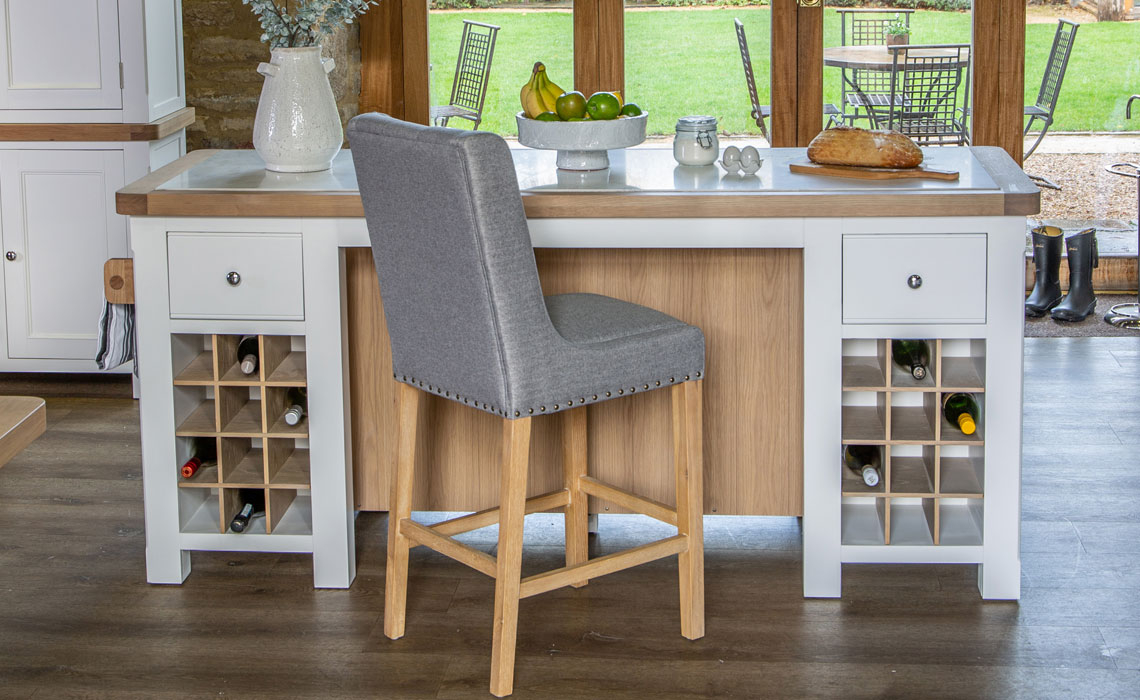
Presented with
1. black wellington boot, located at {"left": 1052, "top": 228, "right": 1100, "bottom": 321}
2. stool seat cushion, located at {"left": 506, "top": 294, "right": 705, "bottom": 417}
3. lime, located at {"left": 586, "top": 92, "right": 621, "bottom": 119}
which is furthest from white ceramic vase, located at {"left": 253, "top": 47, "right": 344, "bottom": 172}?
black wellington boot, located at {"left": 1052, "top": 228, "right": 1100, "bottom": 321}

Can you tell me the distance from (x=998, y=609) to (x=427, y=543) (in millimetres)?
1198

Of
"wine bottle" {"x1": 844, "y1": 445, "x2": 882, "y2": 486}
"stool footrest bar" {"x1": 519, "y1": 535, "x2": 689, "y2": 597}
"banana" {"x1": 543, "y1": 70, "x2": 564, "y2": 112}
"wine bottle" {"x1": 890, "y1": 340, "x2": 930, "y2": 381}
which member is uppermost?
"banana" {"x1": 543, "y1": 70, "x2": 564, "y2": 112}

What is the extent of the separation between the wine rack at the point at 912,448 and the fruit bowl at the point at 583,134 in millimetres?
668

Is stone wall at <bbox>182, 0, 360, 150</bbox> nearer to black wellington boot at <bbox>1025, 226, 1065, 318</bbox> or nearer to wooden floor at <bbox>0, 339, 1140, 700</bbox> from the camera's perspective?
wooden floor at <bbox>0, 339, 1140, 700</bbox>

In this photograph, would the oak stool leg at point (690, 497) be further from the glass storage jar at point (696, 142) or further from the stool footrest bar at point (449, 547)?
the glass storage jar at point (696, 142)

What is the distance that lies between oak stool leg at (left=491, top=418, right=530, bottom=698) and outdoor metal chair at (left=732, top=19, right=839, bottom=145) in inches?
116

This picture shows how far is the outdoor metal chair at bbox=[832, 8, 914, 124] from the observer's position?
16.9ft

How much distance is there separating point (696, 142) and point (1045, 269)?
106 inches

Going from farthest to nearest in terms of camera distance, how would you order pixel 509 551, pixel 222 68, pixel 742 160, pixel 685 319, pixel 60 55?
pixel 222 68 < pixel 60 55 < pixel 685 319 < pixel 742 160 < pixel 509 551

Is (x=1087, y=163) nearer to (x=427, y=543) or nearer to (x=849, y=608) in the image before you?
(x=849, y=608)

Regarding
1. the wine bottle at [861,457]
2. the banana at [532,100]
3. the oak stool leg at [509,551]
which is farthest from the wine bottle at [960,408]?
the banana at [532,100]

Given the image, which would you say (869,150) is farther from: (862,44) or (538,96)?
(862,44)

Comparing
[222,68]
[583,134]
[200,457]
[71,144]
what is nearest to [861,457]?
[583,134]

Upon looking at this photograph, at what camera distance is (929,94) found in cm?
522
